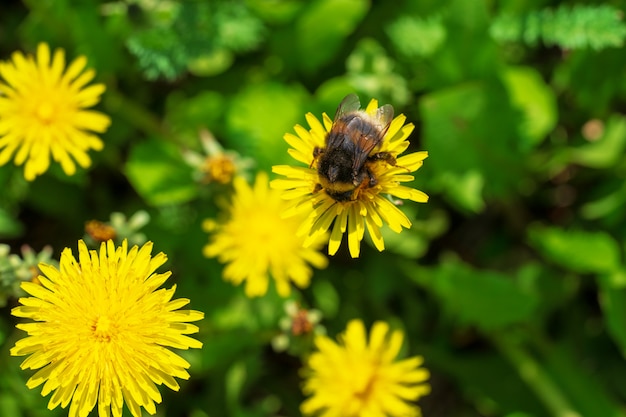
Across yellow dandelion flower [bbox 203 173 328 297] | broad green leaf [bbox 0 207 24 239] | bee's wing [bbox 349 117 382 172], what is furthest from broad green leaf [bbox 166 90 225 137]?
bee's wing [bbox 349 117 382 172]

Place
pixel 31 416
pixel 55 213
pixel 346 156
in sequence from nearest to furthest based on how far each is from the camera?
pixel 346 156 < pixel 31 416 < pixel 55 213

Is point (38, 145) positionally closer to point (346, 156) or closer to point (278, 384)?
point (346, 156)

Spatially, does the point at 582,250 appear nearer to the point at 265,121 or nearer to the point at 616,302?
the point at 616,302

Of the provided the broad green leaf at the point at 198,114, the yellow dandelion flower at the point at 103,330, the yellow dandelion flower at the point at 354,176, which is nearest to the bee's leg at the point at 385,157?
the yellow dandelion flower at the point at 354,176

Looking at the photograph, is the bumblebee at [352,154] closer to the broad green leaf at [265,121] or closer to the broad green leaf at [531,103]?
the broad green leaf at [265,121]

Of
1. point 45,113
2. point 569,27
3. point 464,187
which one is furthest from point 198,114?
point 569,27

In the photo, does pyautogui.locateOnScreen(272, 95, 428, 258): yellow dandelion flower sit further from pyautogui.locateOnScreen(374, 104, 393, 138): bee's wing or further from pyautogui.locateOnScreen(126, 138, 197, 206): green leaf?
pyautogui.locateOnScreen(126, 138, 197, 206): green leaf

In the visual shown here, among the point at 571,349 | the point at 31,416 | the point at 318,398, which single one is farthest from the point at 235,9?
the point at 571,349
